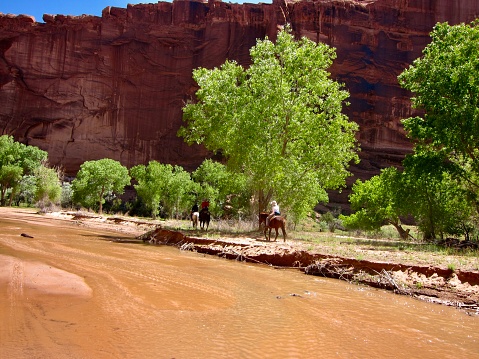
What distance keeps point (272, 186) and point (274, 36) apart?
41.7 metres

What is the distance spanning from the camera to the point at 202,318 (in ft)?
15.9

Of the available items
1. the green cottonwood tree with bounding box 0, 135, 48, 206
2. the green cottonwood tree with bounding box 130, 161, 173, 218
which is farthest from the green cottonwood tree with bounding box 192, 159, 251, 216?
the green cottonwood tree with bounding box 0, 135, 48, 206

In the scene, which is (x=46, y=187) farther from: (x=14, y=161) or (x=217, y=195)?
(x=217, y=195)

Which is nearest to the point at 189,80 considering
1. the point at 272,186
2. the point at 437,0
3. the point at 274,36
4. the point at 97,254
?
the point at 274,36

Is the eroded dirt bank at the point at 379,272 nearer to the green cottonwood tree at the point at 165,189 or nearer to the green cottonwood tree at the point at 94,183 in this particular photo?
the green cottonwood tree at the point at 165,189

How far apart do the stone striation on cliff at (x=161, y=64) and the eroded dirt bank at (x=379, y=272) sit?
44671 mm

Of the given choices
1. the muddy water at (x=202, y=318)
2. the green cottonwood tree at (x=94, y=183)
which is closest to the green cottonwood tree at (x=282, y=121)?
the muddy water at (x=202, y=318)

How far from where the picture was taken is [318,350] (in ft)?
13.2

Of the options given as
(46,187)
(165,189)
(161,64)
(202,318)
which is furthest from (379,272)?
(161,64)

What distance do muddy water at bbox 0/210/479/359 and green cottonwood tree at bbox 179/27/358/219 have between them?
34.9ft

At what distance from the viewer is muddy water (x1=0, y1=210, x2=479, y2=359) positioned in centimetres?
373

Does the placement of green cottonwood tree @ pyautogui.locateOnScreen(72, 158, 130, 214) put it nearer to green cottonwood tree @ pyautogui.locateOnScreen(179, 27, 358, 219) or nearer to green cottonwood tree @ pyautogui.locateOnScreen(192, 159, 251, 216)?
Answer: green cottonwood tree @ pyautogui.locateOnScreen(192, 159, 251, 216)

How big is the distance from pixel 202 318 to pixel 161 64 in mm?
59185

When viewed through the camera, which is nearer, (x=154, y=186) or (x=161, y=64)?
(x=154, y=186)
